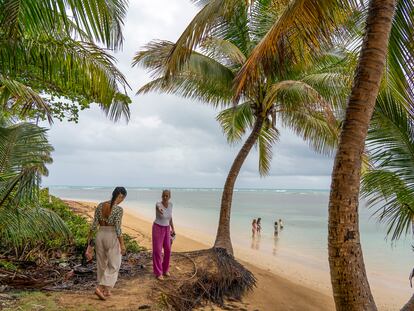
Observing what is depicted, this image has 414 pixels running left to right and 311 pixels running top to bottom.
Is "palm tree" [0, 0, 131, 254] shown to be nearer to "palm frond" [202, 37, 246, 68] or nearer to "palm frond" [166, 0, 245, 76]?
"palm frond" [166, 0, 245, 76]

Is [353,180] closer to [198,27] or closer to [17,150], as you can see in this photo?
[198,27]

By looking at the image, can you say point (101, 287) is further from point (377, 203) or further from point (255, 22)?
point (255, 22)

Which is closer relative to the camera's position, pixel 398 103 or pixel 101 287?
pixel 398 103

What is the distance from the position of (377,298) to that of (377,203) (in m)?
6.99

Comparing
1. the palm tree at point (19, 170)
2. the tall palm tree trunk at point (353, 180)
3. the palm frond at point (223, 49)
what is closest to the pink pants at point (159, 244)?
the palm tree at point (19, 170)

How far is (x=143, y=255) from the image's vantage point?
8.76m

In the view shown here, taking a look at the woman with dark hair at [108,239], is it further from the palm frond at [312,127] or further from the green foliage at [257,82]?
the palm frond at [312,127]

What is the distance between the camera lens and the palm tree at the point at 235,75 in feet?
28.4

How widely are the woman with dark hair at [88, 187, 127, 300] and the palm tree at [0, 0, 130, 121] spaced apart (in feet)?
4.69

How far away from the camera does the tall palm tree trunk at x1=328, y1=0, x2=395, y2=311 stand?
11.9ft

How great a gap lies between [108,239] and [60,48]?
2.69 metres

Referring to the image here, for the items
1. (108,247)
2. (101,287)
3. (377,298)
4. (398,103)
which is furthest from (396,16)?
(377,298)

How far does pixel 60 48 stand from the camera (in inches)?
187

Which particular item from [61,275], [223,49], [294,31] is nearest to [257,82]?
[223,49]
